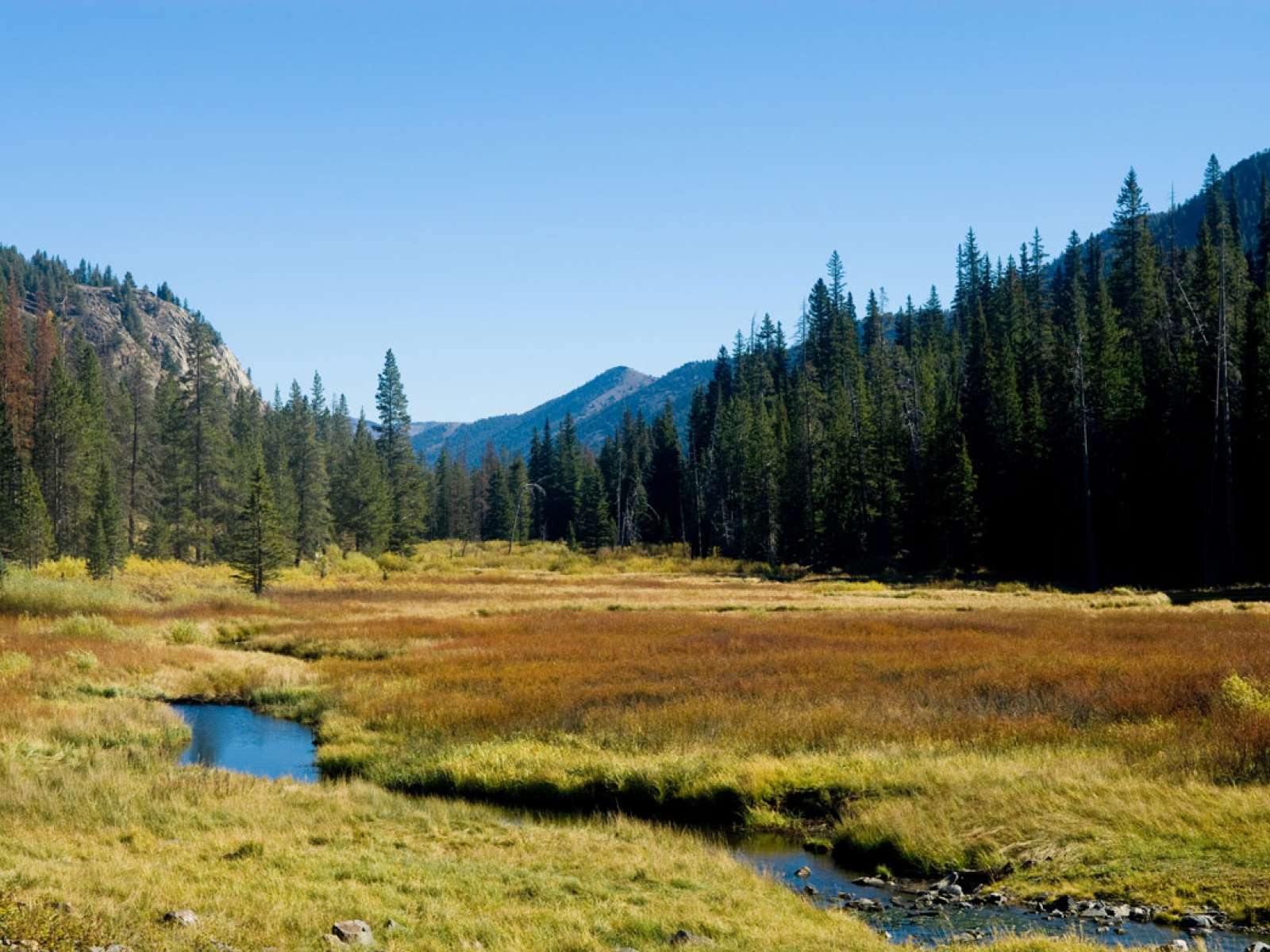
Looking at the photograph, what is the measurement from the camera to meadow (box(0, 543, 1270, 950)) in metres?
9.43

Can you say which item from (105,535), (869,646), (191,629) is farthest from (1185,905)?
(105,535)

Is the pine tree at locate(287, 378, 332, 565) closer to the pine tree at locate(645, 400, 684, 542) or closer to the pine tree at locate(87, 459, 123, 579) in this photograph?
the pine tree at locate(87, 459, 123, 579)

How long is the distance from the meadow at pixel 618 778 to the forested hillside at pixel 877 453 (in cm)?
2769

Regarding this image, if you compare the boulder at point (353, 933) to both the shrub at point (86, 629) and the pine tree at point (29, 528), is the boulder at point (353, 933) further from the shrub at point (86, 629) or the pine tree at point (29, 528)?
the pine tree at point (29, 528)

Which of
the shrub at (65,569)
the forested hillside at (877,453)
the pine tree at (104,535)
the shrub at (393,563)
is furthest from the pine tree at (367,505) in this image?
the shrub at (65,569)

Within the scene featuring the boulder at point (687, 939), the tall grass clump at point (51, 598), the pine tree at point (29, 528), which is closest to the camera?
the boulder at point (687, 939)

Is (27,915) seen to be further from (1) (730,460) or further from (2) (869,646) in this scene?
(1) (730,460)

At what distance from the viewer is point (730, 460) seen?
10000cm

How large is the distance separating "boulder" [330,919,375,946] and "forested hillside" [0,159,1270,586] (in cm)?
4796

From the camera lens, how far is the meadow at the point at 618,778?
9430mm

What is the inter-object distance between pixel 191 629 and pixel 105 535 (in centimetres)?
3165

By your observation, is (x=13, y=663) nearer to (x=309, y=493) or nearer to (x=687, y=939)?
(x=687, y=939)

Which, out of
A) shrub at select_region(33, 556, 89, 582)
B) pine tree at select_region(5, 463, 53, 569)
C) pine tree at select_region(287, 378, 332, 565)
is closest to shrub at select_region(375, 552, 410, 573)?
pine tree at select_region(287, 378, 332, 565)

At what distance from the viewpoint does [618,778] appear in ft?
50.6
